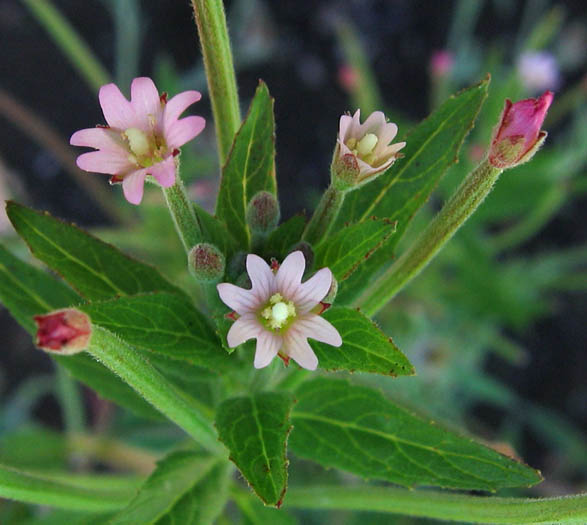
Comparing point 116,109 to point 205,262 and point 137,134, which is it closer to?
point 137,134

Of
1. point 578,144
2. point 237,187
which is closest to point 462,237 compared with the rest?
point 578,144

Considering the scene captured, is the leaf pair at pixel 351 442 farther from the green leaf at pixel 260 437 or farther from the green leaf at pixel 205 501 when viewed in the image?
the green leaf at pixel 205 501

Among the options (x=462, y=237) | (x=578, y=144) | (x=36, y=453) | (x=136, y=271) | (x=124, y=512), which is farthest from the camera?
(x=578, y=144)

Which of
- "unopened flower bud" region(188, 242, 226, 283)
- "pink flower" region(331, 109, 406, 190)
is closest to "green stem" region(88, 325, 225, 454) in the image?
"unopened flower bud" region(188, 242, 226, 283)

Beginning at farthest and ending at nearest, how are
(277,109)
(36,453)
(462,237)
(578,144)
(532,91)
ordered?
(277,109) → (532,91) → (578,144) → (462,237) → (36,453)

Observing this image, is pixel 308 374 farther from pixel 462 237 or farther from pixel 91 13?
pixel 91 13

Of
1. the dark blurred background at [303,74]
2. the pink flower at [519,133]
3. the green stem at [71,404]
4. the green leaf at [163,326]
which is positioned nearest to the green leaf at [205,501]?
the green leaf at [163,326]

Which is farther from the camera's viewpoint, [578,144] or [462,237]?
[578,144]
